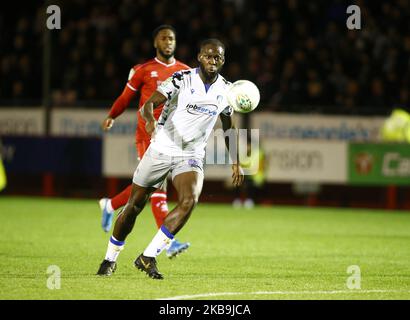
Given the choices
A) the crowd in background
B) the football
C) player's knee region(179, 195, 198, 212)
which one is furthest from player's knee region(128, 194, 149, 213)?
the crowd in background

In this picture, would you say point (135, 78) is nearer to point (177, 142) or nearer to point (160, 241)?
point (177, 142)

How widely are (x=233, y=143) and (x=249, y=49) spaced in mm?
12241

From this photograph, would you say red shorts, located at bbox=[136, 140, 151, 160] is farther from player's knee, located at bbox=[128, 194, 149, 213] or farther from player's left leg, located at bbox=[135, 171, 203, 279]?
player's left leg, located at bbox=[135, 171, 203, 279]

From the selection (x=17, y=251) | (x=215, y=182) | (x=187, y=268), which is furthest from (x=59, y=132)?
(x=187, y=268)

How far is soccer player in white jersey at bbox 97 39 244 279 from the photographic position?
8.52 m

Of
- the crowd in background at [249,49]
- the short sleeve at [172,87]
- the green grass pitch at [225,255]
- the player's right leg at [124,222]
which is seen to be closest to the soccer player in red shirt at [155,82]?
the green grass pitch at [225,255]

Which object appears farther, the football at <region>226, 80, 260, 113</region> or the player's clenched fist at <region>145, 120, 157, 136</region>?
the football at <region>226, 80, 260, 113</region>

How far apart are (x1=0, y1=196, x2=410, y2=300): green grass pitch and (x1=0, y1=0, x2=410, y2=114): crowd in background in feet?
11.0

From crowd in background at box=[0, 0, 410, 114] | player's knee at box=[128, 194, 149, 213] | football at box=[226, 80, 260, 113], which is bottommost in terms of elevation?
player's knee at box=[128, 194, 149, 213]

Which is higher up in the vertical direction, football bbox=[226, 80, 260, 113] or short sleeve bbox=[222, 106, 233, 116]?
football bbox=[226, 80, 260, 113]

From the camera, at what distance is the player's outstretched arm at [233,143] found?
887 cm

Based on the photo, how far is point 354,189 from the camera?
771 inches

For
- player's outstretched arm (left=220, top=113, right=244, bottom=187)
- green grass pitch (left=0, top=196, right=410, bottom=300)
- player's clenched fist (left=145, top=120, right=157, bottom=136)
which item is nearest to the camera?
green grass pitch (left=0, top=196, right=410, bottom=300)

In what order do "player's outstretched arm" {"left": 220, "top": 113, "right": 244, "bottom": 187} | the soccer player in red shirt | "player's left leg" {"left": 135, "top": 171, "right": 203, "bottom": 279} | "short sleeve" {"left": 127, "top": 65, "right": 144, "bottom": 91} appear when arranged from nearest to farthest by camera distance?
1. "player's left leg" {"left": 135, "top": 171, "right": 203, "bottom": 279}
2. "player's outstretched arm" {"left": 220, "top": 113, "right": 244, "bottom": 187}
3. the soccer player in red shirt
4. "short sleeve" {"left": 127, "top": 65, "right": 144, "bottom": 91}
